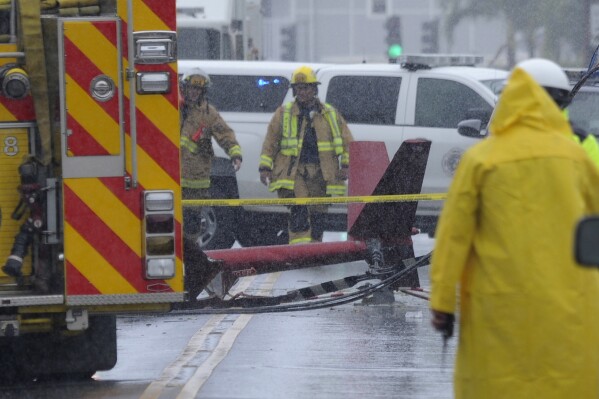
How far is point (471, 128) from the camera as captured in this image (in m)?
13.7

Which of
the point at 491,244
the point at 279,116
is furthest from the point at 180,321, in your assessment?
the point at 491,244

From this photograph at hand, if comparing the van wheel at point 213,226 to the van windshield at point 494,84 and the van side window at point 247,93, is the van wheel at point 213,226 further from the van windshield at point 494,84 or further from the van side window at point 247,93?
the van windshield at point 494,84

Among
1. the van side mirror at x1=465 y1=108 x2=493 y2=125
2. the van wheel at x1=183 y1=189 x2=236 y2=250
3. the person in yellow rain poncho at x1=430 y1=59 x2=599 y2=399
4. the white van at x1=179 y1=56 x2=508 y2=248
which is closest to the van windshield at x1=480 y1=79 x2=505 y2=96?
the white van at x1=179 y1=56 x2=508 y2=248

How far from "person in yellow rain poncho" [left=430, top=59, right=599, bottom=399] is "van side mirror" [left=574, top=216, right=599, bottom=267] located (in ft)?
3.36

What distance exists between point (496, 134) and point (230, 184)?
9998 mm

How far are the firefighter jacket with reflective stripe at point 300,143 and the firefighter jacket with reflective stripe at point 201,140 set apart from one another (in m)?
0.39

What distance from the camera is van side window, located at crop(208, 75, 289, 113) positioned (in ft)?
49.9

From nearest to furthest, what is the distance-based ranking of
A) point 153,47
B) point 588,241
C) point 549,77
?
point 588,241, point 549,77, point 153,47

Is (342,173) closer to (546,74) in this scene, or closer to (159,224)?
(159,224)

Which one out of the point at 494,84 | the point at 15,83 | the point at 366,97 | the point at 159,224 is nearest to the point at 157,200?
the point at 159,224

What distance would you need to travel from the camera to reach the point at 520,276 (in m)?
4.86

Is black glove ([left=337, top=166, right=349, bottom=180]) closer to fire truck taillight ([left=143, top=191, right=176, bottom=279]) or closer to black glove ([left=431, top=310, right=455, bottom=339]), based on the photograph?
fire truck taillight ([left=143, top=191, right=176, bottom=279])

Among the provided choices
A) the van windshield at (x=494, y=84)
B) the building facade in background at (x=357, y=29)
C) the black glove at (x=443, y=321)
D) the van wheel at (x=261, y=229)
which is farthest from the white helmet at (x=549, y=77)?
the building facade in background at (x=357, y=29)

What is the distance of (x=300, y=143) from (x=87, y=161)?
701 cm
